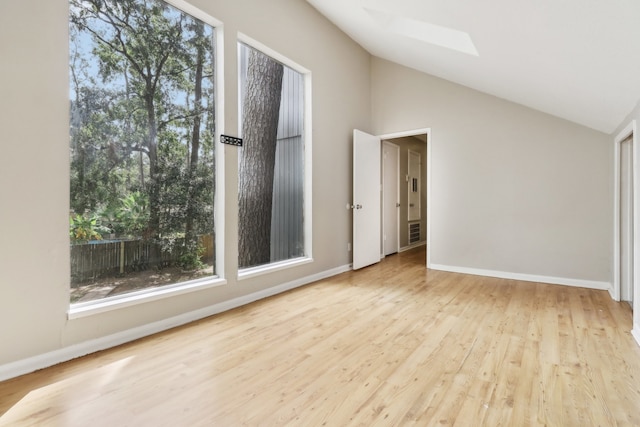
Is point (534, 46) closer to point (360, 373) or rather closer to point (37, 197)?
point (360, 373)

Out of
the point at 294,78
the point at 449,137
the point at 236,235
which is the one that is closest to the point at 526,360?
the point at 236,235

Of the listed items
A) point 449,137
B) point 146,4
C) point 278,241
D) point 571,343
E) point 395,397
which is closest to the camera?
point 395,397

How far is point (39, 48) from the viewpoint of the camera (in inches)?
73.6

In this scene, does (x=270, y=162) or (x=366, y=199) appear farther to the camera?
(x=366, y=199)

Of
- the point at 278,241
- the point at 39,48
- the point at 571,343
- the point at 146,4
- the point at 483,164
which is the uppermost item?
the point at 146,4

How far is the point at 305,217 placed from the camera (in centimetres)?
403

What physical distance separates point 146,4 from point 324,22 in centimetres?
242

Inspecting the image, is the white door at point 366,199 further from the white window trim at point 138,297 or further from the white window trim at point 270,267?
the white window trim at point 138,297

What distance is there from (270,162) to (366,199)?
71.8 inches

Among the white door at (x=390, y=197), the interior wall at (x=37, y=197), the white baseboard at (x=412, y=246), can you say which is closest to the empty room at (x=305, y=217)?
the interior wall at (x=37, y=197)

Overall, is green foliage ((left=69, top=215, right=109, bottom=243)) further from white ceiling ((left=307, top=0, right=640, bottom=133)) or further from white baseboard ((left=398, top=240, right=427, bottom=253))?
white baseboard ((left=398, top=240, right=427, bottom=253))

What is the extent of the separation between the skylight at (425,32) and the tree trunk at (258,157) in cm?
129

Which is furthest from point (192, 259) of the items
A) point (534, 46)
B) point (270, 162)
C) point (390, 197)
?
point (390, 197)

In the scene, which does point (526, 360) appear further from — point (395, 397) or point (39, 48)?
point (39, 48)
